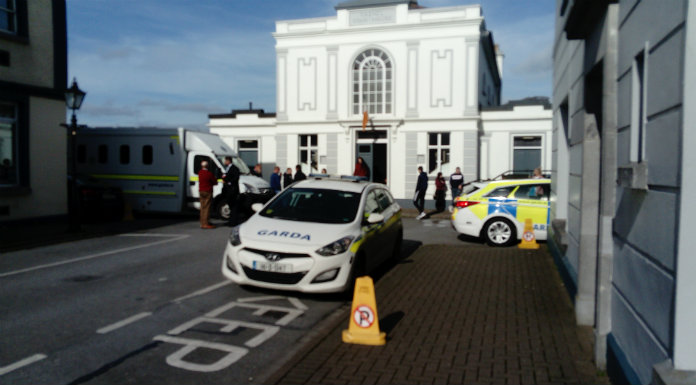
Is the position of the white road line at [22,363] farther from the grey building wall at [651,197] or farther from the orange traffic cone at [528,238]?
the orange traffic cone at [528,238]

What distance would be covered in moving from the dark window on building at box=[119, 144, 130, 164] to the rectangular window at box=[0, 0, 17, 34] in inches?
233

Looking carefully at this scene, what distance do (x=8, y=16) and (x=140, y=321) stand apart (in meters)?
11.9

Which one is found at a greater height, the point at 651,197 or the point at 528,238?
the point at 651,197

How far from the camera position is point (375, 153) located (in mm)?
26156

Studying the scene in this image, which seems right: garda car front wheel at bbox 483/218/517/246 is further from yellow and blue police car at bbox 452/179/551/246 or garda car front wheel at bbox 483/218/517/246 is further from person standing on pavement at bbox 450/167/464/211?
person standing on pavement at bbox 450/167/464/211

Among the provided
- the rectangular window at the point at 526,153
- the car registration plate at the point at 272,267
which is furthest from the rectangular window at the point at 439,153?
the car registration plate at the point at 272,267

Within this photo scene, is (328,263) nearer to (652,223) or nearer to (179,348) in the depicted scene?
(179,348)

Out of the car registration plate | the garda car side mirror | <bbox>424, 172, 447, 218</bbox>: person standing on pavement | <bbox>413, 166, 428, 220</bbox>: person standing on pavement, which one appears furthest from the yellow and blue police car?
<bbox>424, 172, 447, 218</bbox>: person standing on pavement

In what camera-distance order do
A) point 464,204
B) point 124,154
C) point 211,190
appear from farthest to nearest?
point 124,154 → point 211,190 → point 464,204

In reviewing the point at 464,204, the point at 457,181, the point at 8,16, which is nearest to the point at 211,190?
the point at 8,16

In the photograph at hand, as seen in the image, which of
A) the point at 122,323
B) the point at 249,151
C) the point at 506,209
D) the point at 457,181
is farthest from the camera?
the point at 249,151

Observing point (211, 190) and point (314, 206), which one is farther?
point (211, 190)

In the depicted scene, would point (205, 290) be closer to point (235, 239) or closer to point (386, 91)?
point (235, 239)

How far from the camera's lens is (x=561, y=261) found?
8609 millimetres
